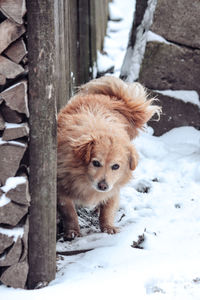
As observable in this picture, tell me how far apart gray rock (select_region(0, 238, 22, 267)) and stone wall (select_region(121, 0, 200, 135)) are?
3.46 metres

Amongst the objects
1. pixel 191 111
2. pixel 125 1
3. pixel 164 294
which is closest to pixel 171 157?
pixel 191 111

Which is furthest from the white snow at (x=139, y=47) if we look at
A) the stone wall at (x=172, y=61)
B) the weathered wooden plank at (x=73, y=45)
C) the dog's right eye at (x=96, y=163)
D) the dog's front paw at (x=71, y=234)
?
the dog's front paw at (x=71, y=234)

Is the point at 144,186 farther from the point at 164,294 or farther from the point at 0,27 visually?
the point at 0,27

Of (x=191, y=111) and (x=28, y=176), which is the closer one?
(x=28, y=176)

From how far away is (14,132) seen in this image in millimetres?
2592

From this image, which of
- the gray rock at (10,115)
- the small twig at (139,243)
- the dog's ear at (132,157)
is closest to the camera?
the gray rock at (10,115)

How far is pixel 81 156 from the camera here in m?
3.67

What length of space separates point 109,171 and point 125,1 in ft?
24.0

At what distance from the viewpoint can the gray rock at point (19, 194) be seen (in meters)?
2.63

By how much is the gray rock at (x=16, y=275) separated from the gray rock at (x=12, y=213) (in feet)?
0.83

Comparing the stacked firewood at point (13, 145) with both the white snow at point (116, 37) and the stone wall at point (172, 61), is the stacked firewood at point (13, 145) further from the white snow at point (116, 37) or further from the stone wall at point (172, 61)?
the white snow at point (116, 37)

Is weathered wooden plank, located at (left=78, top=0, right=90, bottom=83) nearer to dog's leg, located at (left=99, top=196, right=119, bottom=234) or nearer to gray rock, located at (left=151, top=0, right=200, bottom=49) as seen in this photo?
gray rock, located at (left=151, top=0, right=200, bottom=49)

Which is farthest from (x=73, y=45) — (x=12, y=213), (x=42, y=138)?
(x=12, y=213)

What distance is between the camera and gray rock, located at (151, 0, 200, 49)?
567cm
